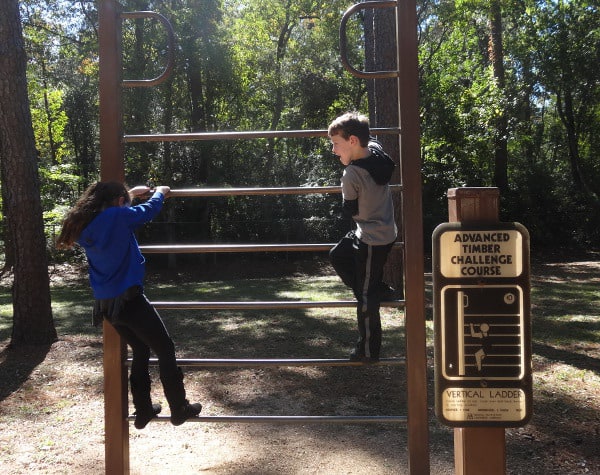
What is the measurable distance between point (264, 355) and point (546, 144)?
25.0 metres

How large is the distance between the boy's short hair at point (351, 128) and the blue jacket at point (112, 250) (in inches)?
36.6

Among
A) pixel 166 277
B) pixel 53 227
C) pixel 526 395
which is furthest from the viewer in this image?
pixel 53 227

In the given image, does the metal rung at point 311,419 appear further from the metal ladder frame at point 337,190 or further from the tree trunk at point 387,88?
the tree trunk at point 387,88

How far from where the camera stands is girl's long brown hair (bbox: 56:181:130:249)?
2713 mm

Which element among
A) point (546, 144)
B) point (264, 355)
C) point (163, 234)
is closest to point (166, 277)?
point (163, 234)

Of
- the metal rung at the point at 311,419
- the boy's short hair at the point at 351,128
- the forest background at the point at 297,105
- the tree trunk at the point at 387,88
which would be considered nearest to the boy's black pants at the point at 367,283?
the metal rung at the point at 311,419

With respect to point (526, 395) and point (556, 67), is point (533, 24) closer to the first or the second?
point (556, 67)

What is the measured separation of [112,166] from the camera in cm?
292

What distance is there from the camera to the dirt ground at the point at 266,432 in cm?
359

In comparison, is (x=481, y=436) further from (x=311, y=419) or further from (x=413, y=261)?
(x=311, y=419)

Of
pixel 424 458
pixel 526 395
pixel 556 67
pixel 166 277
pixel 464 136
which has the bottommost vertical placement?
pixel 166 277

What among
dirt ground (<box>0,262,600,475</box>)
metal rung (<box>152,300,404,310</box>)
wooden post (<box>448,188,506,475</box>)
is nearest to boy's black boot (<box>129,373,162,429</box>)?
metal rung (<box>152,300,404,310</box>)

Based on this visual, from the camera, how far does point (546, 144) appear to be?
2777 cm

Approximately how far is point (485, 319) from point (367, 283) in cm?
113
